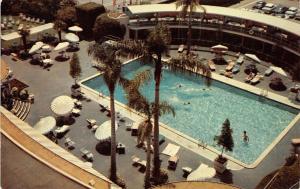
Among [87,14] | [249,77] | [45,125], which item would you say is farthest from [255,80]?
[87,14]

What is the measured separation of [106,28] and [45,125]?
21.7 meters

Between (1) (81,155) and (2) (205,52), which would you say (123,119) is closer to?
Result: (1) (81,155)

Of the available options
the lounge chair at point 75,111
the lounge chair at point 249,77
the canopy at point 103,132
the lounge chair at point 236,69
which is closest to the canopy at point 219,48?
the lounge chair at point 236,69

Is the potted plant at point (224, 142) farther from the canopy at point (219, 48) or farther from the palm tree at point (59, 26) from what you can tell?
the palm tree at point (59, 26)

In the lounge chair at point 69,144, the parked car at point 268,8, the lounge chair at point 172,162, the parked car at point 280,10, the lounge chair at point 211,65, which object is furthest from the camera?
the parked car at point 268,8

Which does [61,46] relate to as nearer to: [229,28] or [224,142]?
[229,28]

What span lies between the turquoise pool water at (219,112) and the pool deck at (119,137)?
179 centimetres

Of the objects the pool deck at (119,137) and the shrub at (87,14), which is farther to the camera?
the shrub at (87,14)

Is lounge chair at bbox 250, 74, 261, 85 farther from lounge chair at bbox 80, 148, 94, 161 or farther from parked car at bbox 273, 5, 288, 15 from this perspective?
parked car at bbox 273, 5, 288, 15

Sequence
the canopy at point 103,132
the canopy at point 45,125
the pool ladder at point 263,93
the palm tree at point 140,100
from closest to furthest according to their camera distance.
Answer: the palm tree at point 140,100 < the canopy at point 103,132 < the canopy at point 45,125 < the pool ladder at point 263,93

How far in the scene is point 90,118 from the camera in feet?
132

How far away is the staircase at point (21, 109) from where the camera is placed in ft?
131

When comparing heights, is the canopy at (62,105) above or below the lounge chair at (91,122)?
above

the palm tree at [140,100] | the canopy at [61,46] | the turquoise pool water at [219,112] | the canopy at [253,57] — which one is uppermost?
the palm tree at [140,100]
